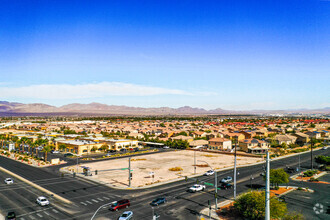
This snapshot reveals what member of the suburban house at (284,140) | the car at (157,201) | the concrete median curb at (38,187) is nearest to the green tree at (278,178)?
the car at (157,201)

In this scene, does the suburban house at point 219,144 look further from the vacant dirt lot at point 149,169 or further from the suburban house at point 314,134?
the suburban house at point 314,134

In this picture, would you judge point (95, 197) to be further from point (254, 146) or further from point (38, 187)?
point (254, 146)

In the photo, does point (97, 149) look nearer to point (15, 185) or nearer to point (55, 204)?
point (15, 185)

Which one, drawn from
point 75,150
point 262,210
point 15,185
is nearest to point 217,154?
point 75,150

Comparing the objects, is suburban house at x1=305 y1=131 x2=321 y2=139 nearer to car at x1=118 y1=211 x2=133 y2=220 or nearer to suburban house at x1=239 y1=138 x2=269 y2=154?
suburban house at x1=239 y1=138 x2=269 y2=154

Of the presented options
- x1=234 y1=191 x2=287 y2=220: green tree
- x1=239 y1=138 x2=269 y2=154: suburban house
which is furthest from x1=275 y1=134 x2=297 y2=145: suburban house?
x1=234 y1=191 x2=287 y2=220: green tree

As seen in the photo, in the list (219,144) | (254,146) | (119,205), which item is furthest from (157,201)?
(254,146)
